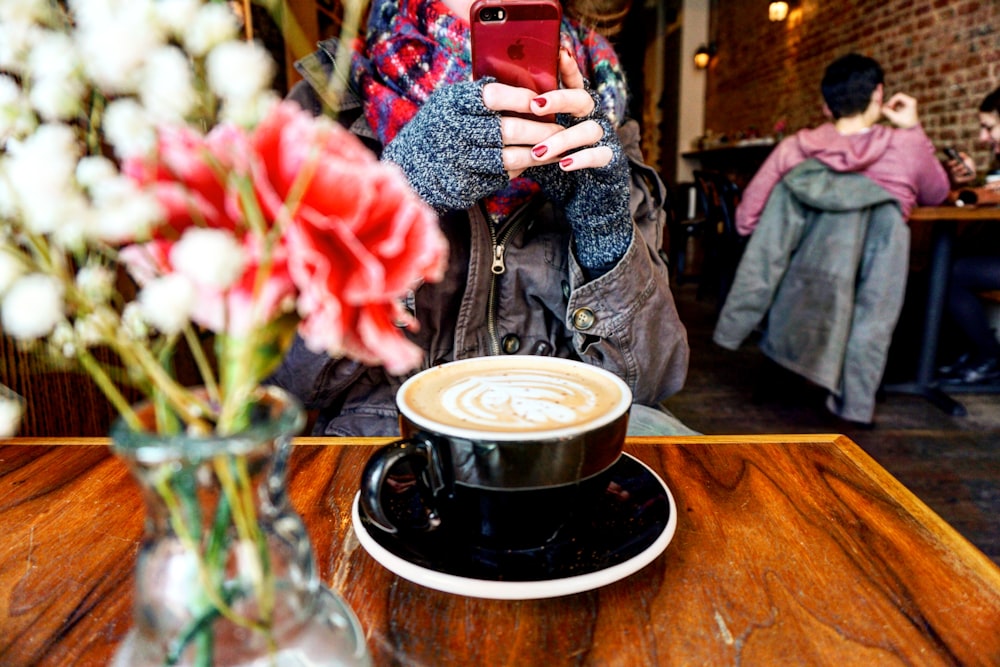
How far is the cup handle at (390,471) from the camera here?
43cm

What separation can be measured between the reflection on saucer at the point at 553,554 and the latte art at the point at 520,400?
6 centimetres

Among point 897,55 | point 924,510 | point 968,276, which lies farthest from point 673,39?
point 924,510

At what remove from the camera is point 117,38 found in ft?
0.73

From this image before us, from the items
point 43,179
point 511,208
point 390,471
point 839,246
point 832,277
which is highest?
point 43,179

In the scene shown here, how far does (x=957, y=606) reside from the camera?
45 centimetres

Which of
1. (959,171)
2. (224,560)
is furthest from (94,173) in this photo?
(959,171)

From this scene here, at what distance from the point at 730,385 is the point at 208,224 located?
316 cm

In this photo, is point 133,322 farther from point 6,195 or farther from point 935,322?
point 935,322

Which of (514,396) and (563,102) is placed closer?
(514,396)

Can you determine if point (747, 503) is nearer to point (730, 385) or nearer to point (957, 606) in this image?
point (957, 606)

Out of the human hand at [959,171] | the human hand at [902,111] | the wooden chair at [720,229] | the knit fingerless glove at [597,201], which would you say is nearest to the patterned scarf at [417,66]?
the knit fingerless glove at [597,201]

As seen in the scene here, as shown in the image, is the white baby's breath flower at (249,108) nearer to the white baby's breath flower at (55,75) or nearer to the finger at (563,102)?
the white baby's breath flower at (55,75)

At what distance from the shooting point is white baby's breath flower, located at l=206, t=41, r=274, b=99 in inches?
8.9

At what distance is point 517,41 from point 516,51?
0.04ft
